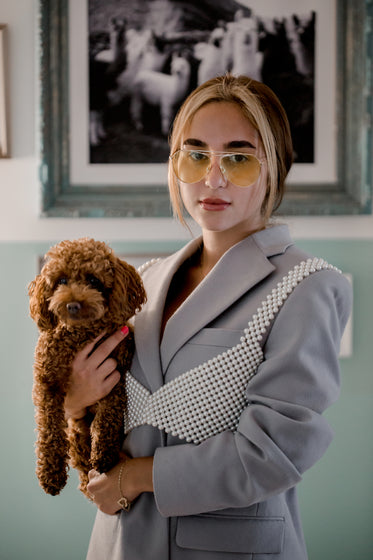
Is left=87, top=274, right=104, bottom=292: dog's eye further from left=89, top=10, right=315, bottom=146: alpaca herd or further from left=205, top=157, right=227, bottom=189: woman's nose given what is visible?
left=89, top=10, right=315, bottom=146: alpaca herd

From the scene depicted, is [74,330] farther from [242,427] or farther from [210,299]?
[242,427]

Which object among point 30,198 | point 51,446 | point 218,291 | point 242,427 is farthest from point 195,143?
point 30,198

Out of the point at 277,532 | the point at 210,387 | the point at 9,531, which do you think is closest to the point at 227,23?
the point at 210,387

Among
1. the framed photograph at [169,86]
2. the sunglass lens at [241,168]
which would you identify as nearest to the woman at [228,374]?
the sunglass lens at [241,168]

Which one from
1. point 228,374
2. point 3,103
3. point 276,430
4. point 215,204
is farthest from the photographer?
point 3,103

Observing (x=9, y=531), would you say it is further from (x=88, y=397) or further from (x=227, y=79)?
(x=227, y=79)

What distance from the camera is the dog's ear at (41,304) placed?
3.80 feet

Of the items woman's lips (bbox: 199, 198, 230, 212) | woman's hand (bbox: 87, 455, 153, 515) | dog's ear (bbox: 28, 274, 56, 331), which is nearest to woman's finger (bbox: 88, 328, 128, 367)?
dog's ear (bbox: 28, 274, 56, 331)

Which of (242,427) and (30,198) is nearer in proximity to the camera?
(242,427)

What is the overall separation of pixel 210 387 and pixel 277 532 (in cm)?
32

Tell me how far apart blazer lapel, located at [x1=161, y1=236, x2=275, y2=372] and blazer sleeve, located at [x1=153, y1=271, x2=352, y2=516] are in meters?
0.12

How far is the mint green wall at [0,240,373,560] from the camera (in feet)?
6.82

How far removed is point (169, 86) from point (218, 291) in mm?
1104

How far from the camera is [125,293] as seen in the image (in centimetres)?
117
